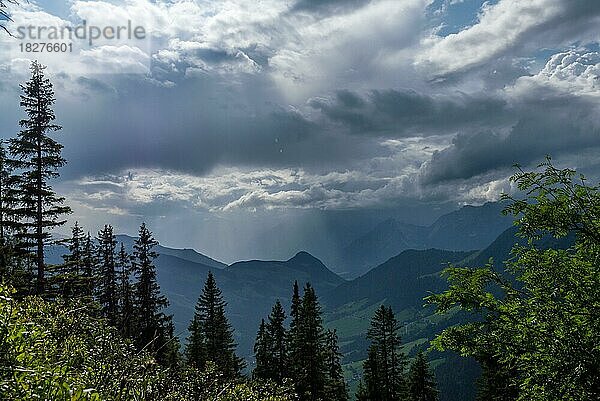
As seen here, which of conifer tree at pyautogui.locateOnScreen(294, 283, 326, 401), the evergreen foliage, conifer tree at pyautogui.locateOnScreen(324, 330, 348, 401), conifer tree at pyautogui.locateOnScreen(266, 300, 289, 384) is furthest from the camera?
conifer tree at pyautogui.locateOnScreen(266, 300, 289, 384)

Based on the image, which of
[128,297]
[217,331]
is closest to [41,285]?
[128,297]

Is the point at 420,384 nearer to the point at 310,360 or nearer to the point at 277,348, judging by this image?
the point at 310,360

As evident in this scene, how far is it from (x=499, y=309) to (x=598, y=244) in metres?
3.09

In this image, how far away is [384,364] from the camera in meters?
52.9

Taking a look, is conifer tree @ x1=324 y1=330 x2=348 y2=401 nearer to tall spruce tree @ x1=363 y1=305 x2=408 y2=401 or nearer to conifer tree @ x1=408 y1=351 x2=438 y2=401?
tall spruce tree @ x1=363 y1=305 x2=408 y2=401

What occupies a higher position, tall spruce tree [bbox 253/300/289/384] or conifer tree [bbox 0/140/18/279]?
conifer tree [bbox 0/140/18/279]

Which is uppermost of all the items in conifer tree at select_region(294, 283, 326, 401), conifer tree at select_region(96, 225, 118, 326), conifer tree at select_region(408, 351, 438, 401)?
conifer tree at select_region(96, 225, 118, 326)

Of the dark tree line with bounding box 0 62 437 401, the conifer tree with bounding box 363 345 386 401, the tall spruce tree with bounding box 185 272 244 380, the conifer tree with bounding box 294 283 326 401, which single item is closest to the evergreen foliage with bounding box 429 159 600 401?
the dark tree line with bounding box 0 62 437 401

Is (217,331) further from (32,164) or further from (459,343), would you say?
(459,343)

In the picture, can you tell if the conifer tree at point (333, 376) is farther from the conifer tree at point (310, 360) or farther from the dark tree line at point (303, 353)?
the conifer tree at point (310, 360)

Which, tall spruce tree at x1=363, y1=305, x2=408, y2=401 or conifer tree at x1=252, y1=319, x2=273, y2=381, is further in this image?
conifer tree at x1=252, y1=319, x2=273, y2=381

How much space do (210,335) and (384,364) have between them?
2039cm

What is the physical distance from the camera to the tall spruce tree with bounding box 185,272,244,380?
49.9 metres

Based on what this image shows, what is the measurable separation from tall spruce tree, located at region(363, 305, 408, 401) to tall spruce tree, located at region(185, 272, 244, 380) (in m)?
16.0
